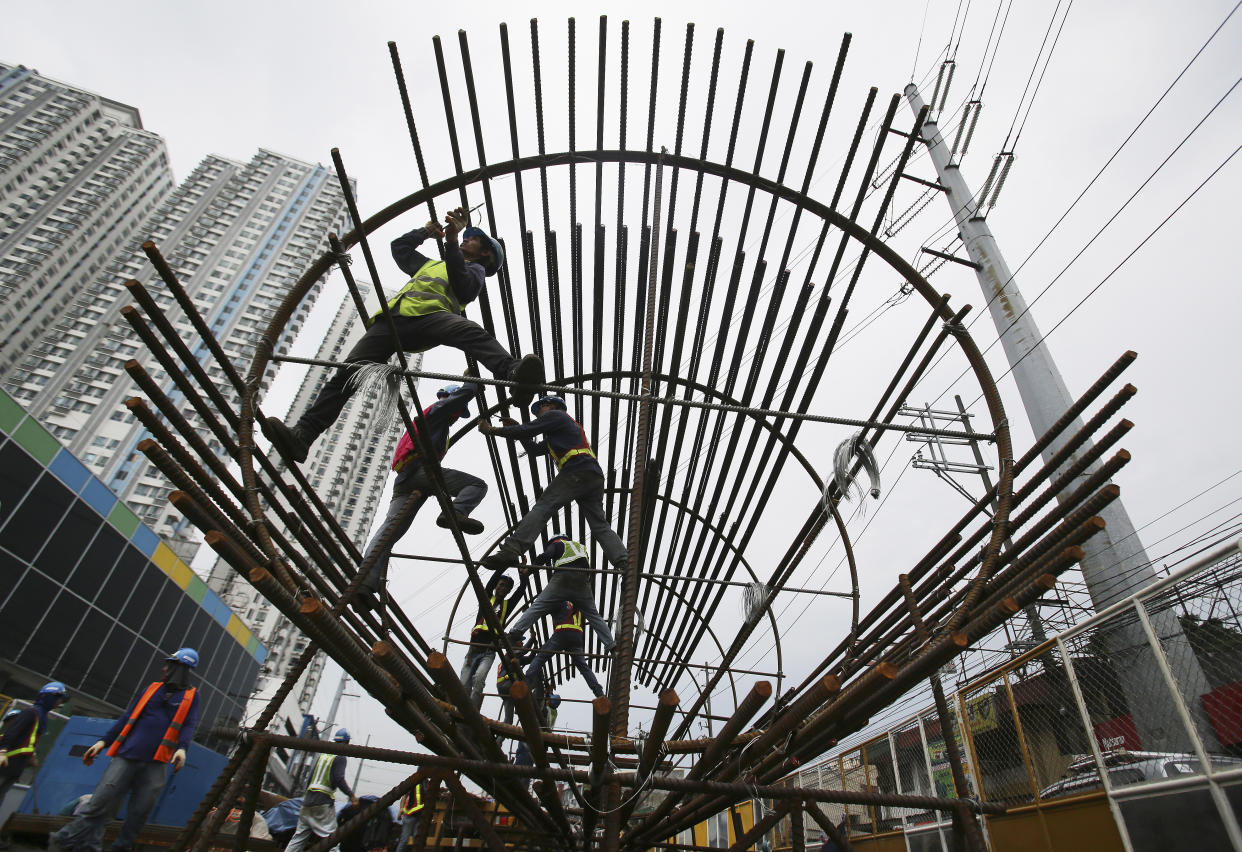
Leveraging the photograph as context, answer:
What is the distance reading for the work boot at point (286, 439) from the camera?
3.66 m

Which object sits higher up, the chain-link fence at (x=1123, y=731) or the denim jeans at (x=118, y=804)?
the chain-link fence at (x=1123, y=731)

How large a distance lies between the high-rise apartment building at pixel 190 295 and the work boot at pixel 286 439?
5310 centimetres

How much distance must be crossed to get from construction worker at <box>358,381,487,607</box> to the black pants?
11.0 inches

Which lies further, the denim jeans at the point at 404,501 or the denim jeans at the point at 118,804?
the denim jeans at the point at 118,804

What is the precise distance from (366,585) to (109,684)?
2644cm

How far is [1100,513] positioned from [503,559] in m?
6.97

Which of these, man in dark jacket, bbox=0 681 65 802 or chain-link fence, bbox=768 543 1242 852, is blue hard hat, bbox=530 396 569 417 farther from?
man in dark jacket, bbox=0 681 65 802

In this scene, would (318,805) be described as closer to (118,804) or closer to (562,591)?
(118,804)

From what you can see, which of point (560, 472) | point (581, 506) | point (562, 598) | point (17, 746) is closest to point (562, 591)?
point (562, 598)

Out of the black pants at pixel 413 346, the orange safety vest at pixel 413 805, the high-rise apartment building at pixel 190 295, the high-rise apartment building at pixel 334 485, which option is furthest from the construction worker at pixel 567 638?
the high-rise apartment building at pixel 334 485

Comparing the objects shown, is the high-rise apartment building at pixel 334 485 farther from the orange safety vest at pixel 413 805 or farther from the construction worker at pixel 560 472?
the construction worker at pixel 560 472

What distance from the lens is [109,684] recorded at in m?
22.7

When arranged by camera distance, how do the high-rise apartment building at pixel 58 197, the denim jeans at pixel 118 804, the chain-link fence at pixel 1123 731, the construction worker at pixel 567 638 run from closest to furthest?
the chain-link fence at pixel 1123 731 < the denim jeans at pixel 118 804 < the construction worker at pixel 567 638 < the high-rise apartment building at pixel 58 197

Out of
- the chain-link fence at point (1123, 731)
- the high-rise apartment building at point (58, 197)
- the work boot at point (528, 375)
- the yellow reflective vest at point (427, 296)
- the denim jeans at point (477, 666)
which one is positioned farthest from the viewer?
the high-rise apartment building at point (58, 197)
